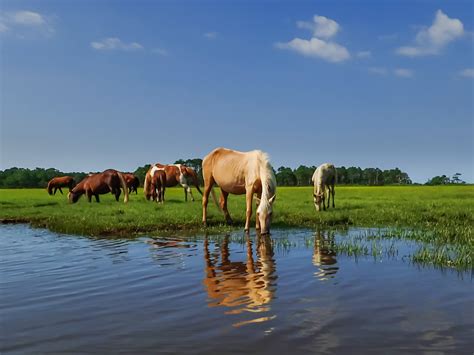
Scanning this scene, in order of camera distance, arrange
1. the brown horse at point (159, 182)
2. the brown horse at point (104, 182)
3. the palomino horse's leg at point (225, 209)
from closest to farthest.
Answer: the palomino horse's leg at point (225, 209), the brown horse at point (104, 182), the brown horse at point (159, 182)

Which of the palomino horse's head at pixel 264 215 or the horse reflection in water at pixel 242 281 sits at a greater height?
the palomino horse's head at pixel 264 215

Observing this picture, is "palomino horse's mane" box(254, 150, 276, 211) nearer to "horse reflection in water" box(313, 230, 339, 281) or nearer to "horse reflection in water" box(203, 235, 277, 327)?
"horse reflection in water" box(313, 230, 339, 281)

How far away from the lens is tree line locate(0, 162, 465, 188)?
95375 millimetres

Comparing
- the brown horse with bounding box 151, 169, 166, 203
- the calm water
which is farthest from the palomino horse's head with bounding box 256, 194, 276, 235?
the brown horse with bounding box 151, 169, 166, 203

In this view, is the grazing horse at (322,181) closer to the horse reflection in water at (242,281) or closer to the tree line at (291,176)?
the horse reflection in water at (242,281)

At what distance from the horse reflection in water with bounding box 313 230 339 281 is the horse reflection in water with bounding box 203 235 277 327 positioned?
0.87 metres

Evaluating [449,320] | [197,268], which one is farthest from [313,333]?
[197,268]

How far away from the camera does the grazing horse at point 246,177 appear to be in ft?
42.0

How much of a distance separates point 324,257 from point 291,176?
123m

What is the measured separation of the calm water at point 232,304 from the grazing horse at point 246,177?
3.31m

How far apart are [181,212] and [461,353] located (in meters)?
15.1

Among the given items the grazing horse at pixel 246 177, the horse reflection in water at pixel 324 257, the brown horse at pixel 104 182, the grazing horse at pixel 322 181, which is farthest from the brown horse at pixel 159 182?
the horse reflection in water at pixel 324 257

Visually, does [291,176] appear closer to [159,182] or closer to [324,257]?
[159,182]

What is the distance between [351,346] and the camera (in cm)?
391
